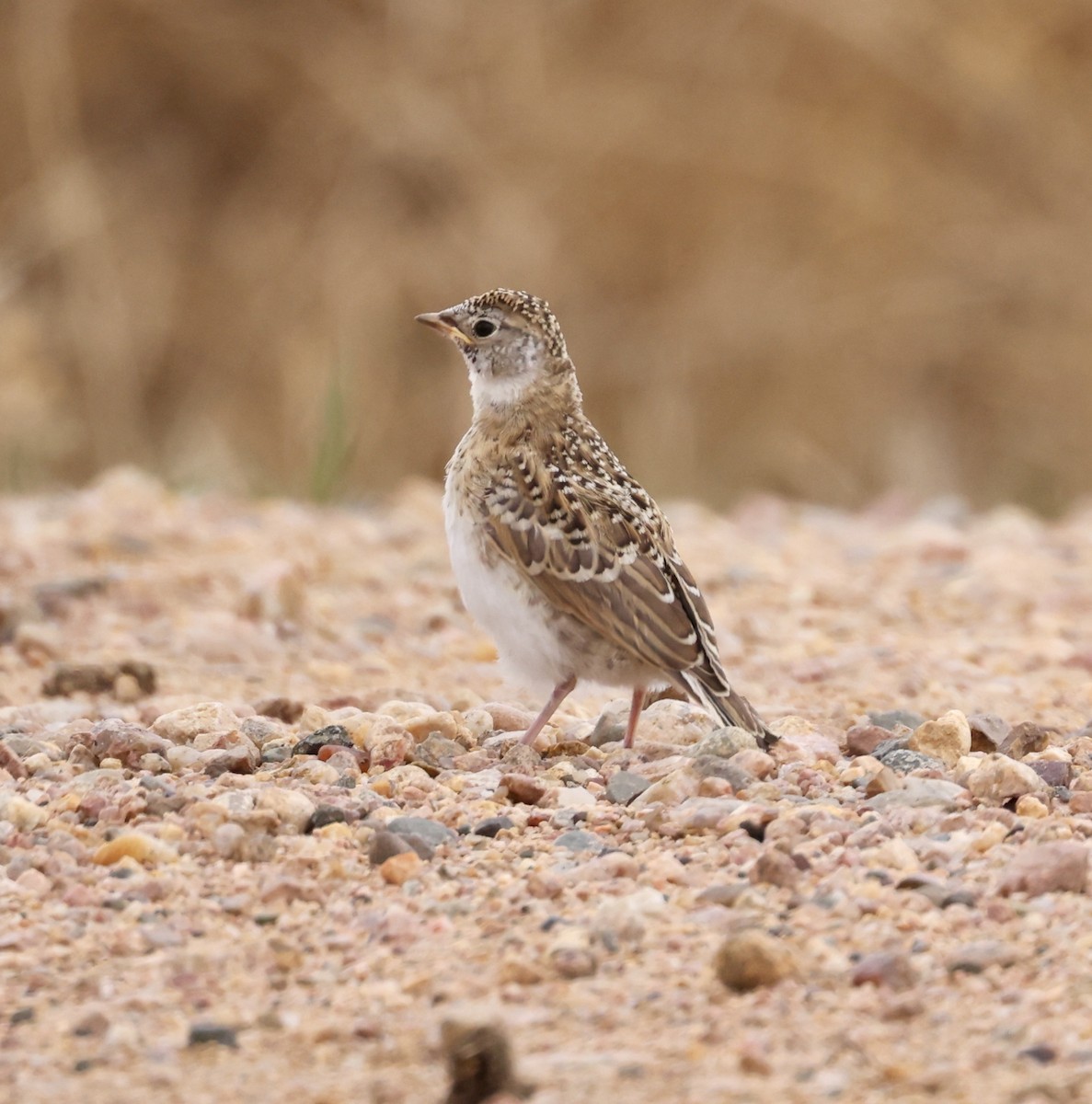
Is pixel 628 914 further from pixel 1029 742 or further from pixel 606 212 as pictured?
pixel 606 212

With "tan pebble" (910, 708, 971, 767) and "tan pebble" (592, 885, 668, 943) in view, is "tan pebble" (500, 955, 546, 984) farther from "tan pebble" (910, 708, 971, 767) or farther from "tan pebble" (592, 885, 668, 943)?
"tan pebble" (910, 708, 971, 767)

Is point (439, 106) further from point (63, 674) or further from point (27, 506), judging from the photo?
point (63, 674)

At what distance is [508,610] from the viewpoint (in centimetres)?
445

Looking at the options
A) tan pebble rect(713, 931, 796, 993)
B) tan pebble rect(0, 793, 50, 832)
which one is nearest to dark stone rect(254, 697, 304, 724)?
tan pebble rect(0, 793, 50, 832)

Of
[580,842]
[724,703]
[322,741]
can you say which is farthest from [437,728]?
[580,842]

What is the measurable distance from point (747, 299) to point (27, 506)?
485 centimetres

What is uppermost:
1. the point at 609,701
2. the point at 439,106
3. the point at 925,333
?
the point at 439,106

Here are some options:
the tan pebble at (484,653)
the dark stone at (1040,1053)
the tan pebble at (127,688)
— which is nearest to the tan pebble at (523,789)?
the dark stone at (1040,1053)

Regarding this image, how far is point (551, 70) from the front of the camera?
38.1 feet

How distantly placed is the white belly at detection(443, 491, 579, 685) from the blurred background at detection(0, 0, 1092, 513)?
638 centimetres

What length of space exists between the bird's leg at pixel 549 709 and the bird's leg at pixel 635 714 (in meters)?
0.15

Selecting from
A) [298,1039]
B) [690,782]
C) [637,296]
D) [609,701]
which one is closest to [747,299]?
[637,296]

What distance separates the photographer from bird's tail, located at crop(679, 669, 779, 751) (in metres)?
4.17

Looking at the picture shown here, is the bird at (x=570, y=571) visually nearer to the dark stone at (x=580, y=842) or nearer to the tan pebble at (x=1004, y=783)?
the tan pebble at (x=1004, y=783)
